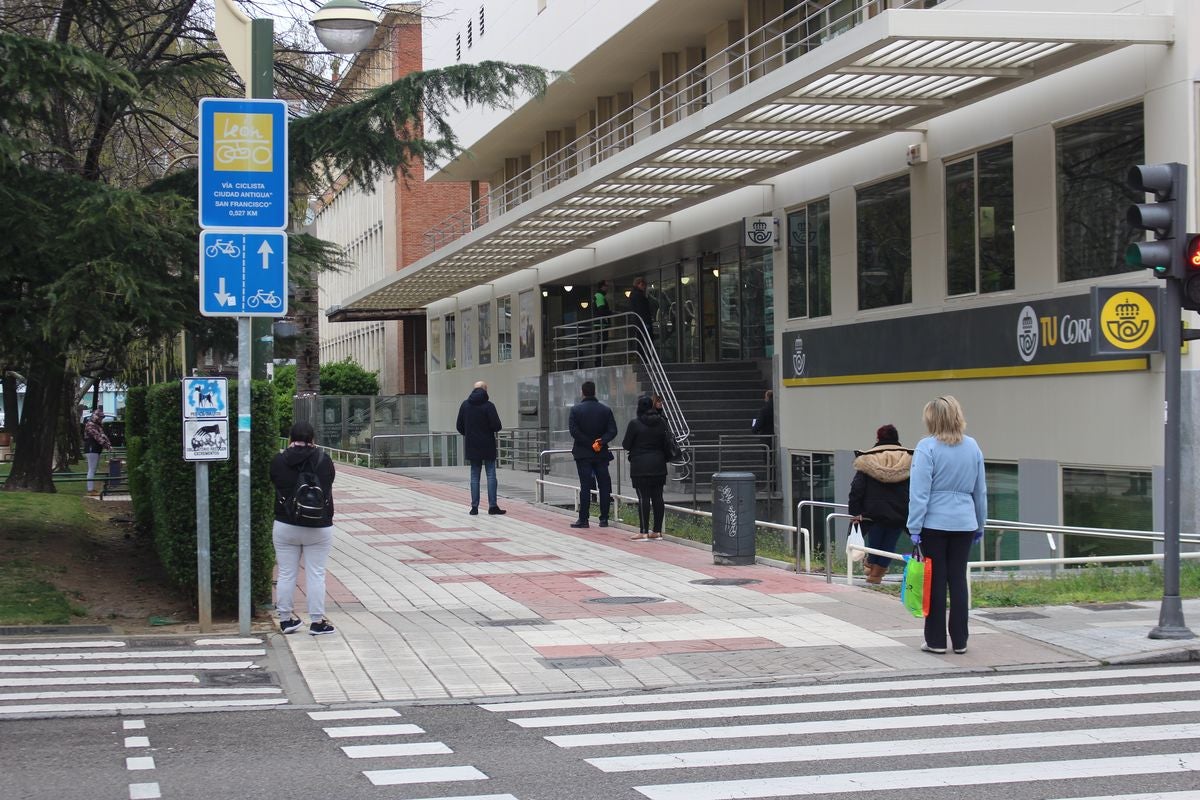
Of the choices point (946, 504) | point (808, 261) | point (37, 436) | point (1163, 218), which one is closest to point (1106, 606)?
point (946, 504)

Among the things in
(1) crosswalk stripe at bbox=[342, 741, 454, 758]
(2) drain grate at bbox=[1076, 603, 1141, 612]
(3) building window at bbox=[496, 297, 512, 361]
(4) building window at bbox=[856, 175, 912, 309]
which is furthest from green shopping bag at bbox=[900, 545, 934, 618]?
(3) building window at bbox=[496, 297, 512, 361]

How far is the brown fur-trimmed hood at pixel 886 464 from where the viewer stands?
14039 mm

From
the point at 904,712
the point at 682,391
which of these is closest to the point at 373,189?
the point at 904,712

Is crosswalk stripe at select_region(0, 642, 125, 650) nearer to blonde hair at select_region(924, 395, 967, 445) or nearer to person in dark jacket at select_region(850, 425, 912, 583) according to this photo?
blonde hair at select_region(924, 395, 967, 445)

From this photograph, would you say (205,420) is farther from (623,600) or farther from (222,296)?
(623,600)

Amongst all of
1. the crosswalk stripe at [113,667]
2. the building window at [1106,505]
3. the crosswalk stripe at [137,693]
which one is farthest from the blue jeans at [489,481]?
the crosswalk stripe at [137,693]

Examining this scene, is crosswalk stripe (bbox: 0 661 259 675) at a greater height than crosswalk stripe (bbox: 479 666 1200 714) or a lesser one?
greater

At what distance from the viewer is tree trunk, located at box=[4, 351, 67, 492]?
1834 cm

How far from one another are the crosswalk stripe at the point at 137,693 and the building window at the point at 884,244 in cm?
1387

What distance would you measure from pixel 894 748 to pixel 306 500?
5.34 meters

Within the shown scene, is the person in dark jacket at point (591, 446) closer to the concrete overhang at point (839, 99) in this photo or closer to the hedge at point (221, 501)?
the concrete overhang at point (839, 99)

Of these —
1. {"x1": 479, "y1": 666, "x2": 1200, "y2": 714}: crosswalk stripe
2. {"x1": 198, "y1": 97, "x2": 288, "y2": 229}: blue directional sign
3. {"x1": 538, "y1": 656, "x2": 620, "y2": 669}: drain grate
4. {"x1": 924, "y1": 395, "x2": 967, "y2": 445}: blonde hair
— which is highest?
{"x1": 198, "y1": 97, "x2": 288, "y2": 229}: blue directional sign

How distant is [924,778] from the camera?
6332 millimetres

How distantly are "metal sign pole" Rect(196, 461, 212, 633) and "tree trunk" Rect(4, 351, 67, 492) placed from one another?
641 cm
